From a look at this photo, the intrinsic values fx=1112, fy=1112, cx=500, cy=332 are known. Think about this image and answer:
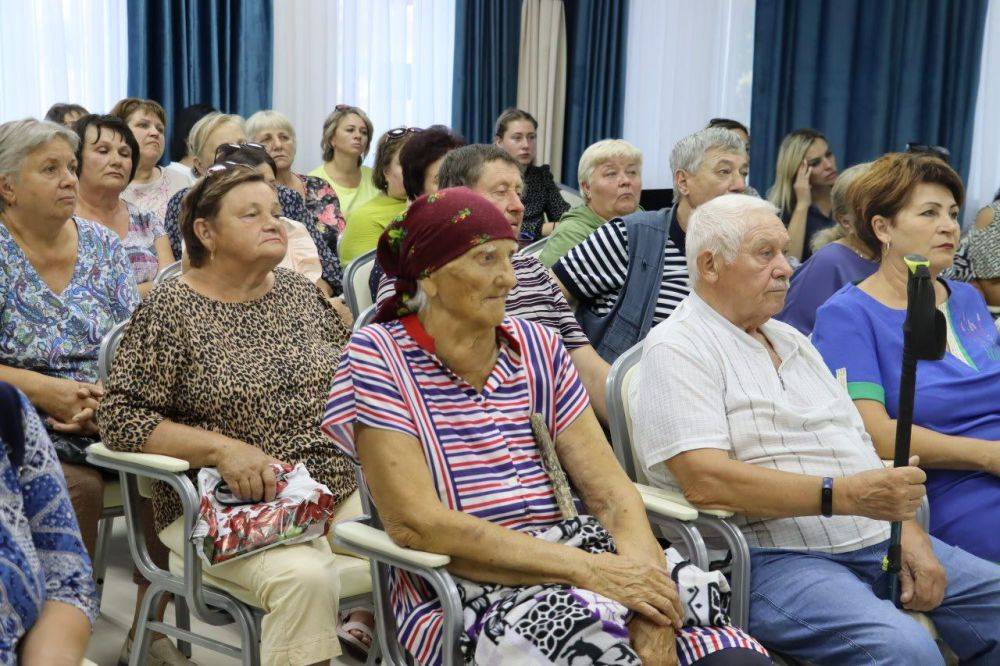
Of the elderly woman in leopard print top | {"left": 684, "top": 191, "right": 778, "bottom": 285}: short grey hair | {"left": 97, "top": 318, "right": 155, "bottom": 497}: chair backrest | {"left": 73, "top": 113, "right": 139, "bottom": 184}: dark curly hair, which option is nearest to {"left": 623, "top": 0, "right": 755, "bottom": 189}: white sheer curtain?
{"left": 73, "top": 113, "right": 139, "bottom": 184}: dark curly hair

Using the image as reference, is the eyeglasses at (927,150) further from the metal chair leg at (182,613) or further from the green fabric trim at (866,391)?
the metal chair leg at (182,613)

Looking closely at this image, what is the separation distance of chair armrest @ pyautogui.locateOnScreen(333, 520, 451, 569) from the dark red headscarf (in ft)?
1.38

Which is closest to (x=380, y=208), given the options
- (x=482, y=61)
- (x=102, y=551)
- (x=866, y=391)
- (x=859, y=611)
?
(x=102, y=551)

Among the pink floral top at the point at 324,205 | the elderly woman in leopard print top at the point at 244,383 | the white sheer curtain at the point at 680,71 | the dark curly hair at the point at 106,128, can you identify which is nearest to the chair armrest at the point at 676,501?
the elderly woman in leopard print top at the point at 244,383

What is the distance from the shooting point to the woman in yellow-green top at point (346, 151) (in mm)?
5656

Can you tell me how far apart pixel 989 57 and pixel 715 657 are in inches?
277

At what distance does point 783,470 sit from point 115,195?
275cm

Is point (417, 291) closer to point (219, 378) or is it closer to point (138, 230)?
point (219, 378)

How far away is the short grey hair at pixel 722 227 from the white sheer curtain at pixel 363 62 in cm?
450

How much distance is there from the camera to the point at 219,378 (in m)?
2.41

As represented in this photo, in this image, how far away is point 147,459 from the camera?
2.25m

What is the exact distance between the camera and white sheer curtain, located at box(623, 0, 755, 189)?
306 inches

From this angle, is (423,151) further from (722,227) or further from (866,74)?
(866,74)

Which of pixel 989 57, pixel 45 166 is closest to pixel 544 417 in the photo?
pixel 45 166
